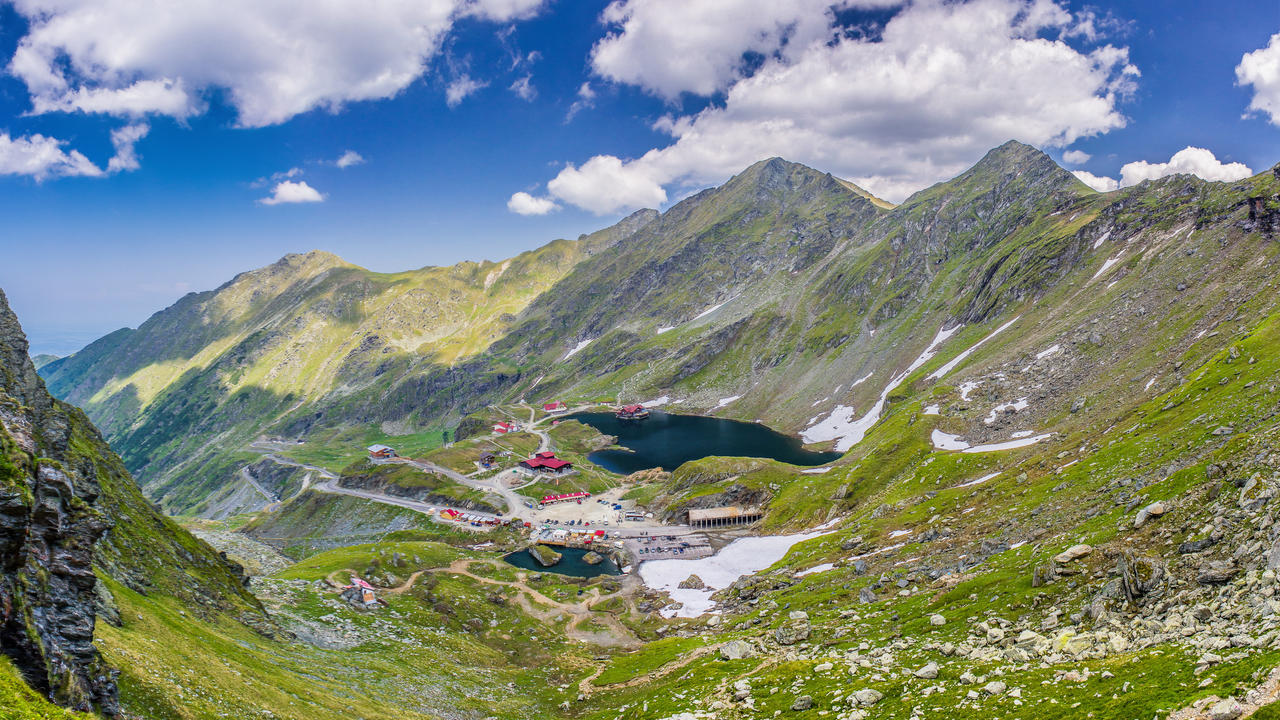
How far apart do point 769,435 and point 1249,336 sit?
427ft

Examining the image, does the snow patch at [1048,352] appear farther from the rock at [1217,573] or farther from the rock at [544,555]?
the rock at [1217,573]

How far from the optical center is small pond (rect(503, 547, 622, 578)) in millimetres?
92500

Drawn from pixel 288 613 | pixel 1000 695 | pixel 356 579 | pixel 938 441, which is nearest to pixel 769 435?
pixel 938 441

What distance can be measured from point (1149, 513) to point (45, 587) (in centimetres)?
5346

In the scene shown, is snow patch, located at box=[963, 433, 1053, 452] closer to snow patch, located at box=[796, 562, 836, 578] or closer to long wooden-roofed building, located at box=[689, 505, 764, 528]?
snow patch, located at box=[796, 562, 836, 578]

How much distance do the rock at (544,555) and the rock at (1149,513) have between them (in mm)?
82582

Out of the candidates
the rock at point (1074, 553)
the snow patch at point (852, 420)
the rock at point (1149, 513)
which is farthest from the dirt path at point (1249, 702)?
the snow patch at point (852, 420)

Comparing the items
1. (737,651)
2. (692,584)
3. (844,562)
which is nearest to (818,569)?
(844,562)

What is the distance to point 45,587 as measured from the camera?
67.3 ft

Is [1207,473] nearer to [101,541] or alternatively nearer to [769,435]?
[101,541]

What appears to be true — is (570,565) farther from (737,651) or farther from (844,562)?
(737,651)

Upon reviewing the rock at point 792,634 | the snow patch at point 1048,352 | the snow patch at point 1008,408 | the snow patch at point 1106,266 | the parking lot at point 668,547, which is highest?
the snow patch at point 1106,266

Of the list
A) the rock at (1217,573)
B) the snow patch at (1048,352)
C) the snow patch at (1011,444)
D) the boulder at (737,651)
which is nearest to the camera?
the rock at (1217,573)

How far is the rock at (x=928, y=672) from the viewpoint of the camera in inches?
947
